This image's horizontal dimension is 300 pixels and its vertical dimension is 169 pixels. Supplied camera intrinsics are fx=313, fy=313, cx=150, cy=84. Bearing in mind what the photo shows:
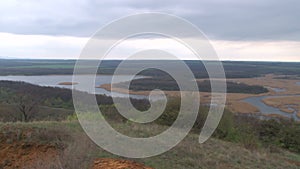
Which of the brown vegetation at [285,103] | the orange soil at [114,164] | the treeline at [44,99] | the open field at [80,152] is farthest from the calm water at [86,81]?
the brown vegetation at [285,103]

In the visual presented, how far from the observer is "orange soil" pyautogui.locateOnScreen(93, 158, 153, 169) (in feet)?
22.8

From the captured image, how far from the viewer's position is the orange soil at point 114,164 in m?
6.96

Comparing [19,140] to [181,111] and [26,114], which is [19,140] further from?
[26,114]

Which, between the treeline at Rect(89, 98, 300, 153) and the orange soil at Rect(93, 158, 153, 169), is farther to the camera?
the treeline at Rect(89, 98, 300, 153)

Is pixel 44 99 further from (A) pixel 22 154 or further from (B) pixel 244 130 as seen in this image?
(A) pixel 22 154

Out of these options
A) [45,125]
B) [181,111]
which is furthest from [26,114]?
[45,125]

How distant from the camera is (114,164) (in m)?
7.13

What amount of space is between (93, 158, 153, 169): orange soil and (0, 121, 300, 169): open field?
A: 0.15 metres

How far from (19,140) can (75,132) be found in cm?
169

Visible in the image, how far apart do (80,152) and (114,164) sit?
843 mm

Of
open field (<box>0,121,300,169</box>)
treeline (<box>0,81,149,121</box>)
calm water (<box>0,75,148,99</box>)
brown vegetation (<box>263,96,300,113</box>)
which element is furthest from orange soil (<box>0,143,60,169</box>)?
brown vegetation (<box>263,96,300,113</box>)

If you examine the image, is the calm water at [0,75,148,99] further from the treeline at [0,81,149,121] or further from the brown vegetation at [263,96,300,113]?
the brown vegetation at [263,96,300,113]

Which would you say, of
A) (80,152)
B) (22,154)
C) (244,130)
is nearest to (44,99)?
(244,130)

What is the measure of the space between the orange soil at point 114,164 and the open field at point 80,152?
5.9 inches
